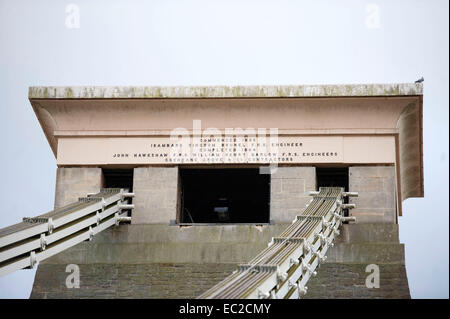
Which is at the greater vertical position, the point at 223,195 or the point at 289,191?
the point at 223,195

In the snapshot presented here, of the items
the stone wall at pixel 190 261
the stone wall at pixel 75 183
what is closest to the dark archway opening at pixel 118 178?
the stone wall at pixel 75 183

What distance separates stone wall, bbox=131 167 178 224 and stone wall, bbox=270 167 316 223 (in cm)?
285

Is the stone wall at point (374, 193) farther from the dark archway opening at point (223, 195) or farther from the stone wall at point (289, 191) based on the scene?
the dark archway opening at point (223, 195)

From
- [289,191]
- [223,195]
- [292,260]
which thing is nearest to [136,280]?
[289,191]

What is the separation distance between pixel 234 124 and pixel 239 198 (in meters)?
7.99

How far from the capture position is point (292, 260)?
19.8m

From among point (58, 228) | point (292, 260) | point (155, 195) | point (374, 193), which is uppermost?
point (374, 193)

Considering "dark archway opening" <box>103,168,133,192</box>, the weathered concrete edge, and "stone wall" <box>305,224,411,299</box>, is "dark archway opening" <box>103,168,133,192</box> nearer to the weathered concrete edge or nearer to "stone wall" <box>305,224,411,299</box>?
the weathered concrete edge

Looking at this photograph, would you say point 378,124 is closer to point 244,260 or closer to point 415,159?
point 415,159

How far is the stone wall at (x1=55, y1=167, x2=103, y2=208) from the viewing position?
2833cm

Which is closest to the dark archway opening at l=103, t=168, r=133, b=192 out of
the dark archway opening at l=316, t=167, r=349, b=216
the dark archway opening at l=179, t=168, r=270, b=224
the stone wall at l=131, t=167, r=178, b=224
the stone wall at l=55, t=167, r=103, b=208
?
the stone wall at l=55, t=167, r=103, b=208

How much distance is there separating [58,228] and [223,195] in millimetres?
13122

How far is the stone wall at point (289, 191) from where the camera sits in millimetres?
27484

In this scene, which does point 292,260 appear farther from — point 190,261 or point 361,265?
point 190,261
